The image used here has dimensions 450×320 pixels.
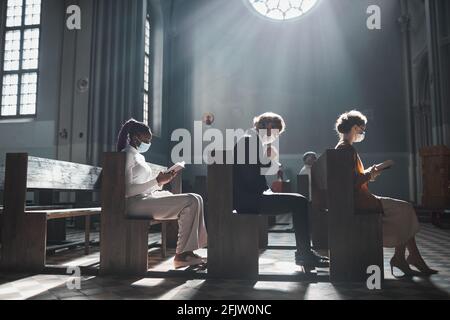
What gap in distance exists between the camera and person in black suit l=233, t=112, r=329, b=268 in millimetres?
3236

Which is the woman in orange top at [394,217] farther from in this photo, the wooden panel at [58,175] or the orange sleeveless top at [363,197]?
the wooden panel at [58,175]

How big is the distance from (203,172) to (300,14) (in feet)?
19.4

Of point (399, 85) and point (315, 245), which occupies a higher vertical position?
point (399, 85)

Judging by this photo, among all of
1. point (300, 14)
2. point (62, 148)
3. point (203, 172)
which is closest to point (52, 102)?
point (62, 148)

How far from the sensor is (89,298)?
8.31 ft

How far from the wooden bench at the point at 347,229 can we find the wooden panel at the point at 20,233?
7.54 feet

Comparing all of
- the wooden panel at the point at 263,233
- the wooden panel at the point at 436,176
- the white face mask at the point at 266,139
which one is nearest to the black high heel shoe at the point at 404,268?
the white face mask at the point at 266,139

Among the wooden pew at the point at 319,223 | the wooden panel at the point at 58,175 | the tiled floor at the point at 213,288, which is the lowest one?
the tiled floor at the point at 213,288

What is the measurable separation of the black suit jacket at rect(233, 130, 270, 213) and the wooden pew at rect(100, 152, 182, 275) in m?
0.75

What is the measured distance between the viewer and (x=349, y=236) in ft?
10.2

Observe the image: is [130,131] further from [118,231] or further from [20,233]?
[20,233]

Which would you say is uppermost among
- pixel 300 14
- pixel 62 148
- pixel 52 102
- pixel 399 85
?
pixel 300 14

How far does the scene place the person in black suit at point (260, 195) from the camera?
10.6ft
